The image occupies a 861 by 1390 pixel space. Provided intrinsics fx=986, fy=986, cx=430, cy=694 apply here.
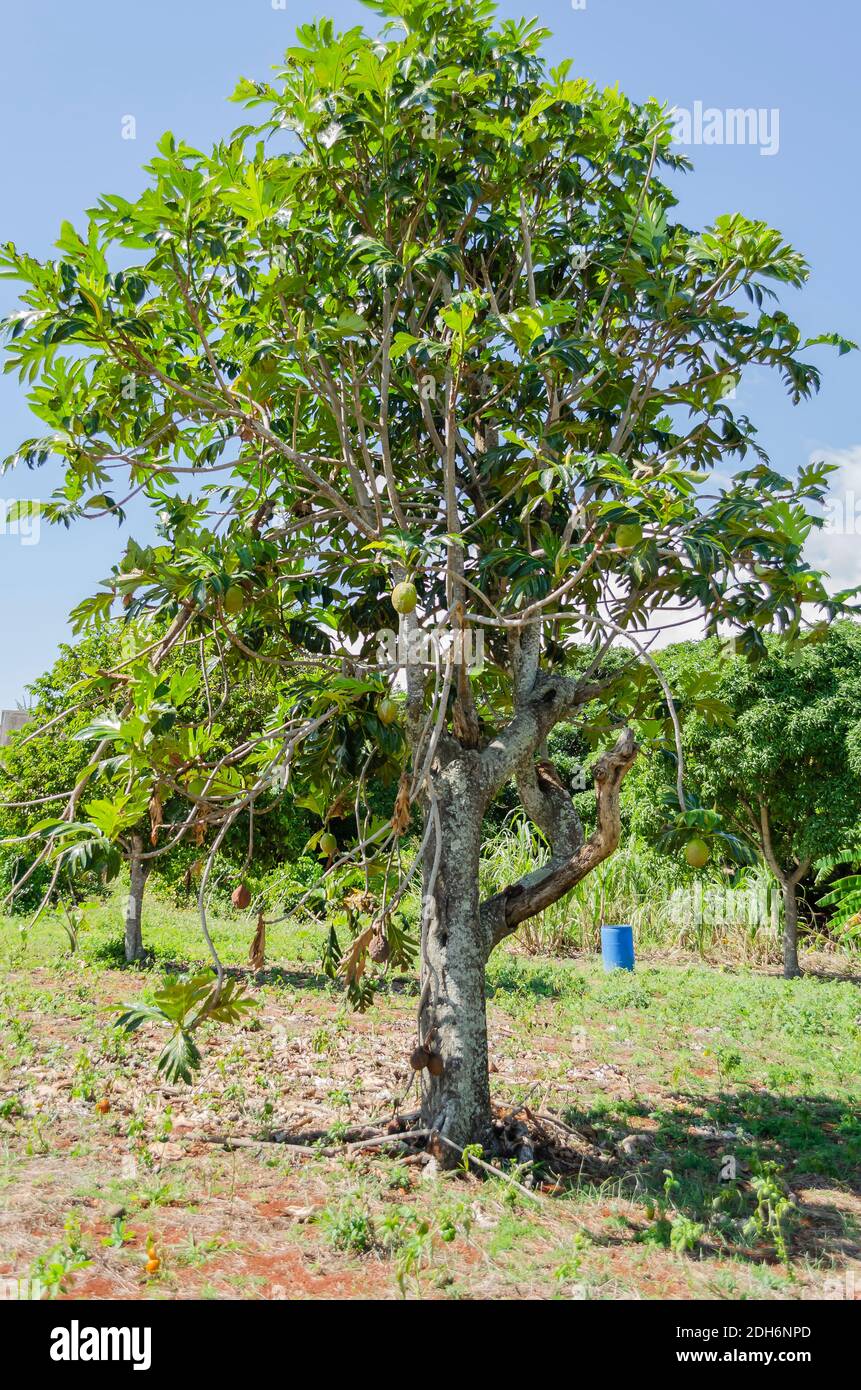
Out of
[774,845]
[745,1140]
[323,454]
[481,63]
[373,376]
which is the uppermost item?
[481,63]

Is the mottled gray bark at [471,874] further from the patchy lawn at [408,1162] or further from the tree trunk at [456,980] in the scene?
the patchy lawn at [408,1162]

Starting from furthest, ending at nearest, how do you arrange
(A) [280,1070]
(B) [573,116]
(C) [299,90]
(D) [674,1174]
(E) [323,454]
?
(A) [280,1070]
(E) [323,454]
(D) [674,1174]
(B) [573,116]
(C) [299,90]

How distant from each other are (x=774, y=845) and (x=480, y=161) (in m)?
9.42

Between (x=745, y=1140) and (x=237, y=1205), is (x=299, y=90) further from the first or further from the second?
(x=745, y=1140)

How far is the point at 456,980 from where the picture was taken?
429 cm

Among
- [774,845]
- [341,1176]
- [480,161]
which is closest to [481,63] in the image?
[480,161]

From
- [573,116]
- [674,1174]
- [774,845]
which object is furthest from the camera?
[774,845]

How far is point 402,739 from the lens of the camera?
4637 mm

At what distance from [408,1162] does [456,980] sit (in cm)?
79

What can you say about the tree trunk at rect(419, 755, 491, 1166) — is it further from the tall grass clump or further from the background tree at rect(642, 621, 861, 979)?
the tall grass clump

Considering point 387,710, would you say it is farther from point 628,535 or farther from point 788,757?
point 788,757

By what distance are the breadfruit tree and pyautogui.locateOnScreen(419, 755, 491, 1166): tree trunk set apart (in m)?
0.02

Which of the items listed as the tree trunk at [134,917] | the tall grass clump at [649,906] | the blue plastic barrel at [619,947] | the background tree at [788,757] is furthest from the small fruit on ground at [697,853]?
the tall grass clump at [649,906]

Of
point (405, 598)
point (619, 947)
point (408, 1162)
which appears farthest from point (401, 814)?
point (619, 947)
